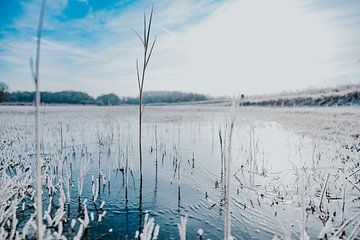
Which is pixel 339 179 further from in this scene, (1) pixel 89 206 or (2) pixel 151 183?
(1) pixel 89 206

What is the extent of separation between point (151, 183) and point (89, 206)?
1842mm

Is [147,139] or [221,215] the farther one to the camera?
[147,139]

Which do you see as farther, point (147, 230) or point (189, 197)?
point (189, 197)

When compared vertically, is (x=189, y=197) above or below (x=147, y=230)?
below

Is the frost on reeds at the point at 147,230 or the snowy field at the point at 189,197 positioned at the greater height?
the frost on reeds at the point at 147,230

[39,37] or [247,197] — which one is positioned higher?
[39,37]

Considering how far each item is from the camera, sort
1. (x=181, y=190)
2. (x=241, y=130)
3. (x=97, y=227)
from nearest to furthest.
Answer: (x=97, y=227)
(x=181, y=190)
(x=241, y=130)

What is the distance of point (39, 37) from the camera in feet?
7.16

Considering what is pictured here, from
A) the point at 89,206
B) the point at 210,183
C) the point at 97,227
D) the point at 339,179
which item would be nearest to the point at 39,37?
the point at 97,227

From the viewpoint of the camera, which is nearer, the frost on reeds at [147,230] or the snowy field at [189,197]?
the frost on reeds at [147,230]

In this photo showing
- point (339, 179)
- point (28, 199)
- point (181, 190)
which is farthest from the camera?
point (339, 179)

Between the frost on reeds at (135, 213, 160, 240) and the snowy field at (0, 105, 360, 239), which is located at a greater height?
the frost on reeds at (135, 213, 160, 240)

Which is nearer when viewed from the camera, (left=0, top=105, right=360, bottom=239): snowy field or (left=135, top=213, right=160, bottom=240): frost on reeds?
(left=135, top=213, right=160, bottom=240): frost on reeds

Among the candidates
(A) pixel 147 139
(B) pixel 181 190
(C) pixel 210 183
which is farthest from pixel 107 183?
(A) pixel 147 139
